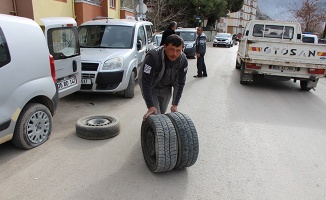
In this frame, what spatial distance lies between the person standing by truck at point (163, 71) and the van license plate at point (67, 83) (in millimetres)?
2032

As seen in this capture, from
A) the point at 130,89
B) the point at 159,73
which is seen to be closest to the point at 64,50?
the point at 130,89

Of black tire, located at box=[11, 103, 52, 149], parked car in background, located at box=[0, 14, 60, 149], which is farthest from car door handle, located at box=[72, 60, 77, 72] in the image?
black tire, located at box=[11, 103, 52, 149]

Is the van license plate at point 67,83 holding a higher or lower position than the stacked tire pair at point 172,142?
higher

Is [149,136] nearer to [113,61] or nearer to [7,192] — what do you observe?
[7,192]

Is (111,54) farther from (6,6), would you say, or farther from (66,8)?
(66,8)

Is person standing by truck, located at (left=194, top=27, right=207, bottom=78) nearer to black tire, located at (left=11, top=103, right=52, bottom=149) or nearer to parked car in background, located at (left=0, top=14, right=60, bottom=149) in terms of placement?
parked car in background, located at (left=0, top=14, right=60, bottom=149)

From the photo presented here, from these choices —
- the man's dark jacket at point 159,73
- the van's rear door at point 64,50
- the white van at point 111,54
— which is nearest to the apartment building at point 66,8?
the van's rear door at point 64,50

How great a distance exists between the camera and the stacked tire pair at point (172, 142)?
316cm

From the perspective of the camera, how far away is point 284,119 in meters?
5.77

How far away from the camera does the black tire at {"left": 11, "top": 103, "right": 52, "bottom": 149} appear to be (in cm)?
369

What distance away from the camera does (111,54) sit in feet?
21.0

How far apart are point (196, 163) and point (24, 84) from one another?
250cm

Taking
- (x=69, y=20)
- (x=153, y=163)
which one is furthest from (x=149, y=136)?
(x=69, y=20)

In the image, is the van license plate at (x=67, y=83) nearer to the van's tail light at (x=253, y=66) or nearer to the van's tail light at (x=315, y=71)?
the van's tail light at (x=253, y=66)
